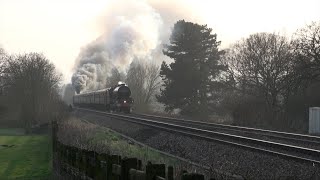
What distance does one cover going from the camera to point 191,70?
168 feet

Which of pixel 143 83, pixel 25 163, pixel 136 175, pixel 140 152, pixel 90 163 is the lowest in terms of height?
pixel 25 163

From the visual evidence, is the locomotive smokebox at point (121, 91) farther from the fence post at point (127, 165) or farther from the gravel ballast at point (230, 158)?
the fence post at point (127, 165)

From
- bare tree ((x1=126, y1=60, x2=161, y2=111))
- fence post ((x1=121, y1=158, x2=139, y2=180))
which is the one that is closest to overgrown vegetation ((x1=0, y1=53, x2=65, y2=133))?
bare tree ((x1=126, y1=60, x2=161, y2=111))

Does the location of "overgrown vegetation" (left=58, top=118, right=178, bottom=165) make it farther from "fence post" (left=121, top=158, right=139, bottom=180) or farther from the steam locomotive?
the steam locomotive

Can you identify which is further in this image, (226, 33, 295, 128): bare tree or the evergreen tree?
the evergreen tree

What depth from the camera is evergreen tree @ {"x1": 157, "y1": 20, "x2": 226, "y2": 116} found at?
51.2 meters

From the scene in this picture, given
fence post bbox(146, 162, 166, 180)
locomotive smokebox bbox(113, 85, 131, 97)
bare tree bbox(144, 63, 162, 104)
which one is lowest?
fence post bbox(146, 162, 166, 180)

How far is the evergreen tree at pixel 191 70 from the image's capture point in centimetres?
5119

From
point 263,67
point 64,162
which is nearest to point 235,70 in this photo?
point 263,67

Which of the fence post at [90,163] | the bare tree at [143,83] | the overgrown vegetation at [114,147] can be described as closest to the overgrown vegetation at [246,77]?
the bare tree at [143,83]

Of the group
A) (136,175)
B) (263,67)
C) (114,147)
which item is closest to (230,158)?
(114,147)

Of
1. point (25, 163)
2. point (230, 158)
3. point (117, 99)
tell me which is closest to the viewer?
point (230, 158)

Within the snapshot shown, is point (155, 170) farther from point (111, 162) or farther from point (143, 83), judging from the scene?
point (143, 83)

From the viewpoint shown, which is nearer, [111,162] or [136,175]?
[136,175]
